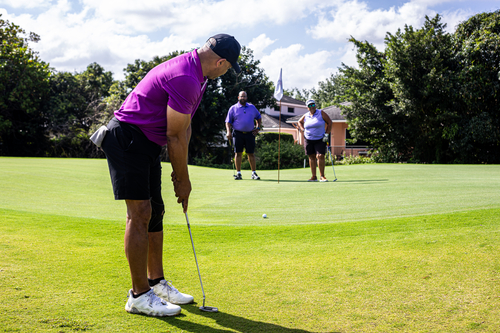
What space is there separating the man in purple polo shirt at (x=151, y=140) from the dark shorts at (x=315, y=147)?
8.12m

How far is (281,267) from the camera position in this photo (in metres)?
3.37

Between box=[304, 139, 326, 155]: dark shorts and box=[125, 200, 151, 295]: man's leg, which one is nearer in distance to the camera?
box=[125, 200, 151, 295]: man's leg

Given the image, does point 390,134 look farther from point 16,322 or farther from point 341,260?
point 16,322

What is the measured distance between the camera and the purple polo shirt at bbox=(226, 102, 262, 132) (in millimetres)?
11281

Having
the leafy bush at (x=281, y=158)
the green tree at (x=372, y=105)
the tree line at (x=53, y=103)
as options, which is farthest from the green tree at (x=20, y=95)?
the green tree at (x=372, y=105)

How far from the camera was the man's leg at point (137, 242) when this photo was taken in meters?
2.72

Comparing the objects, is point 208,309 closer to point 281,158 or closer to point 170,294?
point 170,294

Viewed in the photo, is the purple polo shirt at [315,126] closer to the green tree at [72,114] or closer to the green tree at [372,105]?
the green tree at [372,105]

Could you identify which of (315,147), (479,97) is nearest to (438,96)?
(479,97)

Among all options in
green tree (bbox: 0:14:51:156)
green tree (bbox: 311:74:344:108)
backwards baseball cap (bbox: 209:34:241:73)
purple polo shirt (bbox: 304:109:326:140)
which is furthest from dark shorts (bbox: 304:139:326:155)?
green tree (bbox: 311:74:344:108)

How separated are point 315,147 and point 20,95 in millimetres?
30709

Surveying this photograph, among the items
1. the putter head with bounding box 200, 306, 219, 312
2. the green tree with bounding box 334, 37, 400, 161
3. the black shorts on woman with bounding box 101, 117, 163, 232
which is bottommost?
the putter head with bounding box 200, 306, 219, 312

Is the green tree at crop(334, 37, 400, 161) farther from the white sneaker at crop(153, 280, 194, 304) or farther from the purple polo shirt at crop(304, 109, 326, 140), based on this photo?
the white sneaker at crop(153, 280, 194, 304)

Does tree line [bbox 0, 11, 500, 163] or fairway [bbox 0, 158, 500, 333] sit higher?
tree line [bbox 0, 11, 500, 163]
